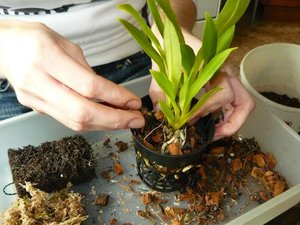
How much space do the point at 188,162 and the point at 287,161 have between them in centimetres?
27

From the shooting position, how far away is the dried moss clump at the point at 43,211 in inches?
21.8

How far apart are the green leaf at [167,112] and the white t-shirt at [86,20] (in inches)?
7.8

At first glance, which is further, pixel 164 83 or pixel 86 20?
pixel 86 20

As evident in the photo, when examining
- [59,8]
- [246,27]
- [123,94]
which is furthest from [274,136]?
[246,27]

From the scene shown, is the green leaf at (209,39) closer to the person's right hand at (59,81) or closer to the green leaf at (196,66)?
the green leaf at (196,66)

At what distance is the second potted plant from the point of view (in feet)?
1.51

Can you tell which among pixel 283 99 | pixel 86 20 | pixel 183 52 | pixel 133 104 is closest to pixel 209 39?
pixel 183 52

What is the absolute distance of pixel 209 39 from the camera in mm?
451

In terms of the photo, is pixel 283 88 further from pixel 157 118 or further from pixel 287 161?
pixel 157 118

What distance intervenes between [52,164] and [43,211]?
0.08m

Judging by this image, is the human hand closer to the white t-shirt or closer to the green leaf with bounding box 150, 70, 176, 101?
the green leaf with bounding box 150, 70, 176, 101

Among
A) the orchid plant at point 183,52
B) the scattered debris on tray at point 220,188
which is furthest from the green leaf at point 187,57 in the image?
the scattered debris on tray at point 220,188

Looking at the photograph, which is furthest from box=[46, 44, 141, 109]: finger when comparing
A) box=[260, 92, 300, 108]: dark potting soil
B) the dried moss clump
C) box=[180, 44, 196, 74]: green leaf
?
box=[260, 92, 300, 108]: dark potting soil

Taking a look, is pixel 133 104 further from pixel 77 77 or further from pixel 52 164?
pixel 52 164
